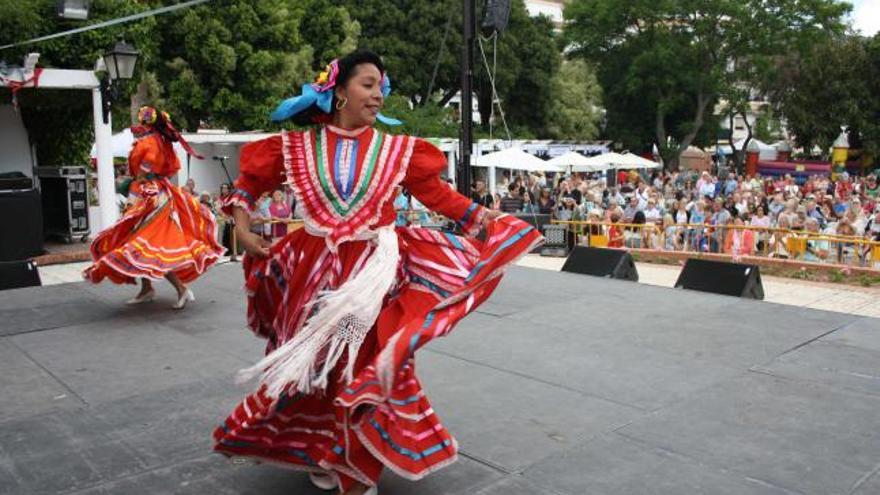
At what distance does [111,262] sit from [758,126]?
50.0 metres

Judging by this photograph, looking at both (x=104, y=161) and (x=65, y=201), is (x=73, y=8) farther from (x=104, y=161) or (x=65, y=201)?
(x=65, y=201)

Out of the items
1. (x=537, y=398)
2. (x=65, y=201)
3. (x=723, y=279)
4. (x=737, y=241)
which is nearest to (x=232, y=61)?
→ (x=65, y=201)

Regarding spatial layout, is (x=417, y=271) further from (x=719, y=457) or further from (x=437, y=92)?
(x=437, y=92)

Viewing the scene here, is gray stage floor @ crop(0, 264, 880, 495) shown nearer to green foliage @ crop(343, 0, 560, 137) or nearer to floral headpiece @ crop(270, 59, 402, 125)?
floral headpiece @ crop(270, 59, 402, 125)

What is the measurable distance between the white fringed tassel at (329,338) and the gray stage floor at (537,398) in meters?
0.67

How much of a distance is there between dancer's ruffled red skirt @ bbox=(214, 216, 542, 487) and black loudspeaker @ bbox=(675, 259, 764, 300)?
5541 mm

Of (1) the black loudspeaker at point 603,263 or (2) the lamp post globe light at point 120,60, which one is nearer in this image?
(1) the black loudspeaker at point 603,263

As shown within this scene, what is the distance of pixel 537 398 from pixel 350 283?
79.8 inches

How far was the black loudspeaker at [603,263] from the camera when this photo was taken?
9.34 m

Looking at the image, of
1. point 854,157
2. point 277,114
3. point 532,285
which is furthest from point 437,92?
point 277,114

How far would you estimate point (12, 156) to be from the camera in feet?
47.4

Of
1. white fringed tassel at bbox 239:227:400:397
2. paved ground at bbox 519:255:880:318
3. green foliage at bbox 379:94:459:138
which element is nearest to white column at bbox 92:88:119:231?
paved ground at bbox 519:255:880:318

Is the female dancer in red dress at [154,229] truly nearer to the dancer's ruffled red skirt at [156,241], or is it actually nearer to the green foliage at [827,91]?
the dancer's ruffled red skirt at [156,241]

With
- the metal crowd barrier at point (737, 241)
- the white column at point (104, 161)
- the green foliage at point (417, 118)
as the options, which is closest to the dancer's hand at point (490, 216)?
the metal crowd barrier at point (737, 241)
